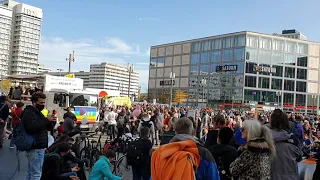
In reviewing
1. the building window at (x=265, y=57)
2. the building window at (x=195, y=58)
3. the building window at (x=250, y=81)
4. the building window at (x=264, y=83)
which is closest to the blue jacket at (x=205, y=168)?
the building window at (x=250, y=81)

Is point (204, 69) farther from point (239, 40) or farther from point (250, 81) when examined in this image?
point (250, 81)

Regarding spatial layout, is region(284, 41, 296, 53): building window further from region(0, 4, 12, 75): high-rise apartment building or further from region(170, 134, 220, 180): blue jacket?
region(0, 4, 12, 75): high-rise apartment building

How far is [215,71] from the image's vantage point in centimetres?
9025

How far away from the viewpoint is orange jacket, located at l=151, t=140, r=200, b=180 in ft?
10.6

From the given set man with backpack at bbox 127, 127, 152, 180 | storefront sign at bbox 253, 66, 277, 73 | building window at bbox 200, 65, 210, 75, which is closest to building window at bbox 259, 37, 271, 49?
storefront sign at bbox 253, 66, 277, 73

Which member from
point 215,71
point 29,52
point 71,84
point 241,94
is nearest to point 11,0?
point 29,52

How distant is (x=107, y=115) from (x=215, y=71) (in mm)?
71917

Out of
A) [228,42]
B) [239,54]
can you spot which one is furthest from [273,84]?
[228,42]

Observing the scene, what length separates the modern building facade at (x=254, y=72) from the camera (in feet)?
274

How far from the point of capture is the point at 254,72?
274 ft

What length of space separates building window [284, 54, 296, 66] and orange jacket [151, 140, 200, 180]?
8952 centimetres

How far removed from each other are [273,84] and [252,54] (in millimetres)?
9164

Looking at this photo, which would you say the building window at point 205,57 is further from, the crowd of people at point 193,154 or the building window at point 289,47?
the crowd of people at point 193,154

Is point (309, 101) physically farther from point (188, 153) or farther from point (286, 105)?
point (188, 153)
